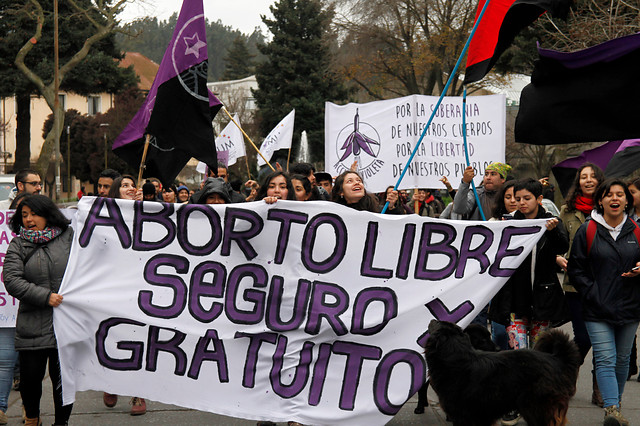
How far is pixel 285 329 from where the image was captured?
4914mm

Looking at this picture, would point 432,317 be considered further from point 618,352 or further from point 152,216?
point 152,216

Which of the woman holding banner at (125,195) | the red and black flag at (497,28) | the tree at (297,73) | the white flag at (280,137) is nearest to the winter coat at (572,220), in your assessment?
the red and black flag at (497,28)

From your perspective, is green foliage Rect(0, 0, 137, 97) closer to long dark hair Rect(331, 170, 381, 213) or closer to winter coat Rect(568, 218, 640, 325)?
long dark hair Rect(331, 170, 381, 213)

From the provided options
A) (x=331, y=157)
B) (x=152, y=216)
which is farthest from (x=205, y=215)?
(x=331, y=157)

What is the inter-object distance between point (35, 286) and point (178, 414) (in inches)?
60.4

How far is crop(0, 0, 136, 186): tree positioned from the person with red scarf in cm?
2552

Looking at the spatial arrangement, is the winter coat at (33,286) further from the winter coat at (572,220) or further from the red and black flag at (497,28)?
the winter coat at (572,220)

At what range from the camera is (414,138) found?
387 inches

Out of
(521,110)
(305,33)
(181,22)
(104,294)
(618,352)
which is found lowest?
(618,352)

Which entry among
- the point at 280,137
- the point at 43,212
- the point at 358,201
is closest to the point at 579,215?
the point at 358,201

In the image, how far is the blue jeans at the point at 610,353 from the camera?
16.5 ft

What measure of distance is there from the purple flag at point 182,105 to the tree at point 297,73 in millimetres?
Result: 36139

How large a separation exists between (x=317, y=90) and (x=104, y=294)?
39.7m

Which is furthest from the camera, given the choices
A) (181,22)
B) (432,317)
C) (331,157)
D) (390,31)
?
(390,31)
